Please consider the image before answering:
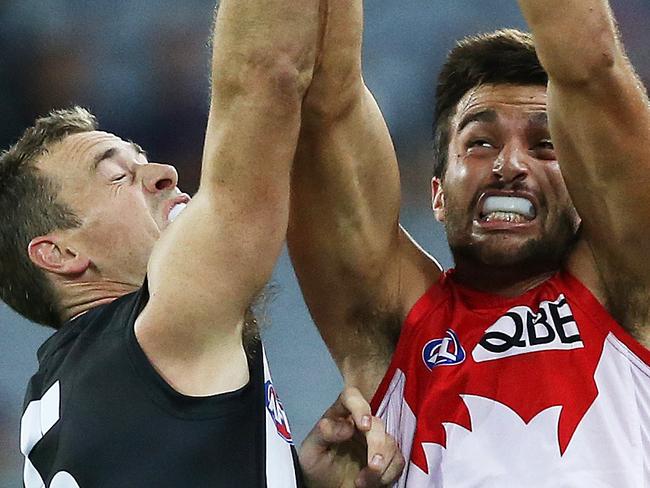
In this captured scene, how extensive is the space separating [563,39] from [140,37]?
117 inches

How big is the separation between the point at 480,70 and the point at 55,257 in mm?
876

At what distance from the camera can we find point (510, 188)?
2.16 metres

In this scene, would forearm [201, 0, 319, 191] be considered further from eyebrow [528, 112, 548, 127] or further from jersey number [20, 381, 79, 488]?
eyebrow [528, 112, 548, 127]

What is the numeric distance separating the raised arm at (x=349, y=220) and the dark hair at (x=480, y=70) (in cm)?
21

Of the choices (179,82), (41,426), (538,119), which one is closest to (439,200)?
(538,119)

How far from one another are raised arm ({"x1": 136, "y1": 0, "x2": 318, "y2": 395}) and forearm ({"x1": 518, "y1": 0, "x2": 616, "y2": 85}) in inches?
14.8

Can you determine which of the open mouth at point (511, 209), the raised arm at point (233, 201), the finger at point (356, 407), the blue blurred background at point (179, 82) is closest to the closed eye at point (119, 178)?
the raised arm at point (233, 201)

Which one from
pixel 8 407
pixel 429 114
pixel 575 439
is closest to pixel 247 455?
pixel 575 439

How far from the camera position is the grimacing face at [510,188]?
2160 mm

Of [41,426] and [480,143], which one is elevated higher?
[480,143]

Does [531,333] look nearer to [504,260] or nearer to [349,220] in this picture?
[504,260]

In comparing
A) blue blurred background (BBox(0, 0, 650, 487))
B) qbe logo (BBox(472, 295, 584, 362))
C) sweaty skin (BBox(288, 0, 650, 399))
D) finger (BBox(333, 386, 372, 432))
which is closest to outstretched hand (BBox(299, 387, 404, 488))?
finger (BBox(333, 386, 372, 432))

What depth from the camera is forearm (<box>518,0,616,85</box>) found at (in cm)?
191

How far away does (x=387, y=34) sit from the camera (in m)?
4.51
